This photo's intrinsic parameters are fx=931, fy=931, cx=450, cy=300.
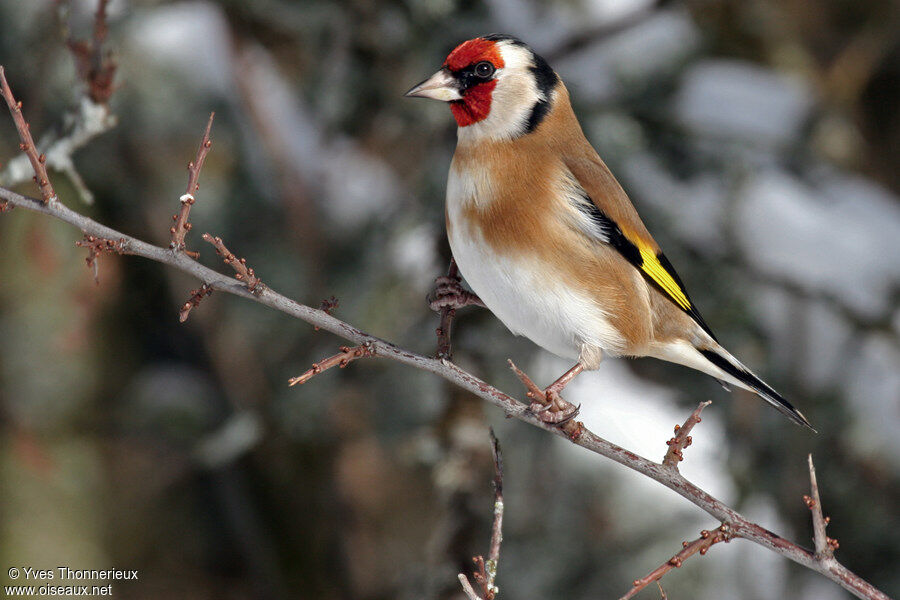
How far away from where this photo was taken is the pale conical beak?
2.53m

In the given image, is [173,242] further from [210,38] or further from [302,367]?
[210,38]

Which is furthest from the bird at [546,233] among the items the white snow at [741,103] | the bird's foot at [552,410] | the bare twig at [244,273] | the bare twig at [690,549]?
the white snow at [741,103]

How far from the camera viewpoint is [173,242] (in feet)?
6.20

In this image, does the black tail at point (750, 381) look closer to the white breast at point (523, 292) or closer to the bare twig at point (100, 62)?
the white breast at point (523, 292)

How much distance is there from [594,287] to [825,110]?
109 inches

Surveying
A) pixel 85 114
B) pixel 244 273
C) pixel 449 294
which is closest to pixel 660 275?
pixel 449 294

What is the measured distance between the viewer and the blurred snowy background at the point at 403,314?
4.12 meters

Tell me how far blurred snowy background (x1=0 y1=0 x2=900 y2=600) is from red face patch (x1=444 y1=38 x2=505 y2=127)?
112 centimetres

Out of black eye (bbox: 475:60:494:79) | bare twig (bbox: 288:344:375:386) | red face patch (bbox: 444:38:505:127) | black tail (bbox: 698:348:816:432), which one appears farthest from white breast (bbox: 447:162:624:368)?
bare twig (bbox: 288:344:375:386)

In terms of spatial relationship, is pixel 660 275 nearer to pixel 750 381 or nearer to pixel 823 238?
pixel 750 381

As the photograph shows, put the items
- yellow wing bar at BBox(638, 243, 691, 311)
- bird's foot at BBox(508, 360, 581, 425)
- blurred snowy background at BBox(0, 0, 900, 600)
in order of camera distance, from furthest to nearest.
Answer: blurred snowy background at BBox(0, 0, 900, 600) < yellow wing bar at BBox(638, 243, 691, 311) < bird's foot at BBox(508, 360, 581, 425)

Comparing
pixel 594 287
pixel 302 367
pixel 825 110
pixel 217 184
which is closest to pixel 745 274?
pixel 825 110

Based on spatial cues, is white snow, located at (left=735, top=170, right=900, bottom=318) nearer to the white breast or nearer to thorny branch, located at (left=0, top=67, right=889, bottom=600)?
the white breast

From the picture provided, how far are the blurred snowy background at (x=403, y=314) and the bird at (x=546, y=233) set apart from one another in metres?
1.12
